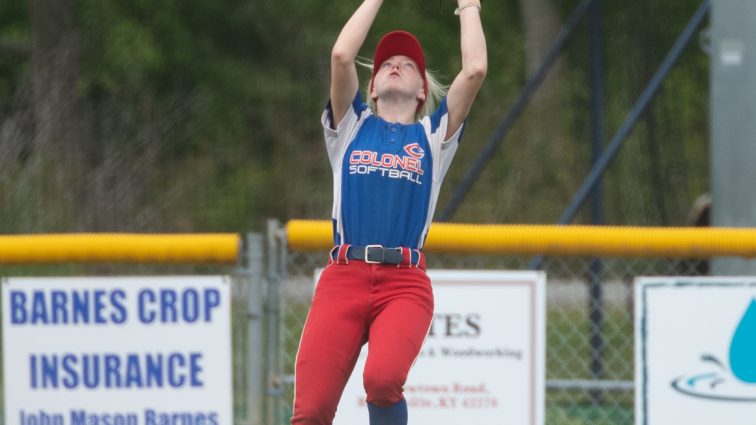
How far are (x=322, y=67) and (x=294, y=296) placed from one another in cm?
1097

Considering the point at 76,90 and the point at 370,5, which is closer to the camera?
the point at 370,5

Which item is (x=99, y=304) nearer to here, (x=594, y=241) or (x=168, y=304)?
(x=168, y=304)

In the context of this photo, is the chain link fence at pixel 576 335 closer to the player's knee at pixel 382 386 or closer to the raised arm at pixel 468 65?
the raised arm at pixel 468 65

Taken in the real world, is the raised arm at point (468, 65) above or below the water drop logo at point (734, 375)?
above

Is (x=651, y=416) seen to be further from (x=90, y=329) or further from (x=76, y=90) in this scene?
(x=76, y=90)

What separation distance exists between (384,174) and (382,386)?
29.0 inches

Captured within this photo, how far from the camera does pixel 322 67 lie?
17.3 meters

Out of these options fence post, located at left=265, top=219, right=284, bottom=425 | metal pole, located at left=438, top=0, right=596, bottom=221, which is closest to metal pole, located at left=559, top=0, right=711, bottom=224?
metal pole, located at left=438, top=0, right=596, bottom=221

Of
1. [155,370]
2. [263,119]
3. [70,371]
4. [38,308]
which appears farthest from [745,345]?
[263,119]

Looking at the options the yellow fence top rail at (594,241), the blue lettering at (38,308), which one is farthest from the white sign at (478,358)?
the blue lettering at (38,308)

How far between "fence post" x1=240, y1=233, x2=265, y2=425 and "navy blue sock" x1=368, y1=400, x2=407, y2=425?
1355mm

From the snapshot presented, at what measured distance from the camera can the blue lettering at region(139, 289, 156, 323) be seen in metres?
5.39

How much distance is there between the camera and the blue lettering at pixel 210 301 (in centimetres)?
539

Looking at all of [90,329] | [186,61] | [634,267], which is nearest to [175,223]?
[634,267]
